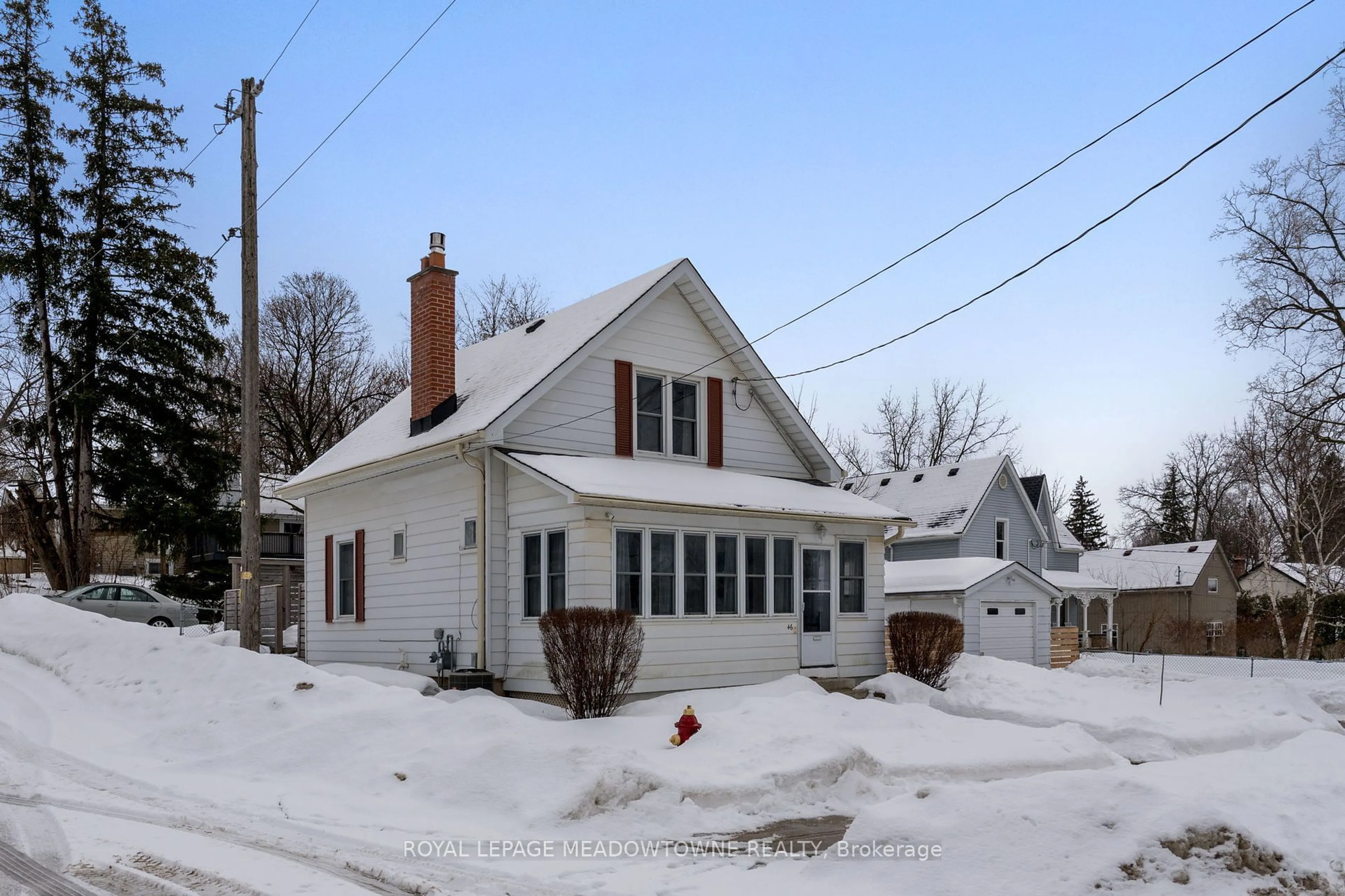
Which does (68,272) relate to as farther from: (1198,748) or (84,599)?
(1198,748)

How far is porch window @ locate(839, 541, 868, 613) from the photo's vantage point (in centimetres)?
1789

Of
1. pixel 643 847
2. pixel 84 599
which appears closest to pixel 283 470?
pixel 84 599

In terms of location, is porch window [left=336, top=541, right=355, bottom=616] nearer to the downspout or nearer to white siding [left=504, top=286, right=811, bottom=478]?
the downspout

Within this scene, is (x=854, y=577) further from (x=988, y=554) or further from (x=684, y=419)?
(x=988, y=554)

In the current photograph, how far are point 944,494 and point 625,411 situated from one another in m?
22.0

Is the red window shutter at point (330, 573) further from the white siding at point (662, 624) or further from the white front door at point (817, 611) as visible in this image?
the white front door at point (817, 611)

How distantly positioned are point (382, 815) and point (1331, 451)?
32429 mm

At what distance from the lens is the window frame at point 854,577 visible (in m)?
17.7

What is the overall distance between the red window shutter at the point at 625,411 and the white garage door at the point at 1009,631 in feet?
38.5

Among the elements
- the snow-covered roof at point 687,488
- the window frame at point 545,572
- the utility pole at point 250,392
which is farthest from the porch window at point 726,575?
the utility pole at point 250,392

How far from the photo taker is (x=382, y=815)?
854 centimetres

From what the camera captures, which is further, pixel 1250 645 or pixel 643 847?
pixel 1250 645

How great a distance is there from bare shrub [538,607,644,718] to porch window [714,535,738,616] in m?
3.06

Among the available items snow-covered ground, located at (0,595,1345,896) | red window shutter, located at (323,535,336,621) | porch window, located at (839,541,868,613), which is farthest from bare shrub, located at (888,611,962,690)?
red window shutter, located at (323,535,336,621)
